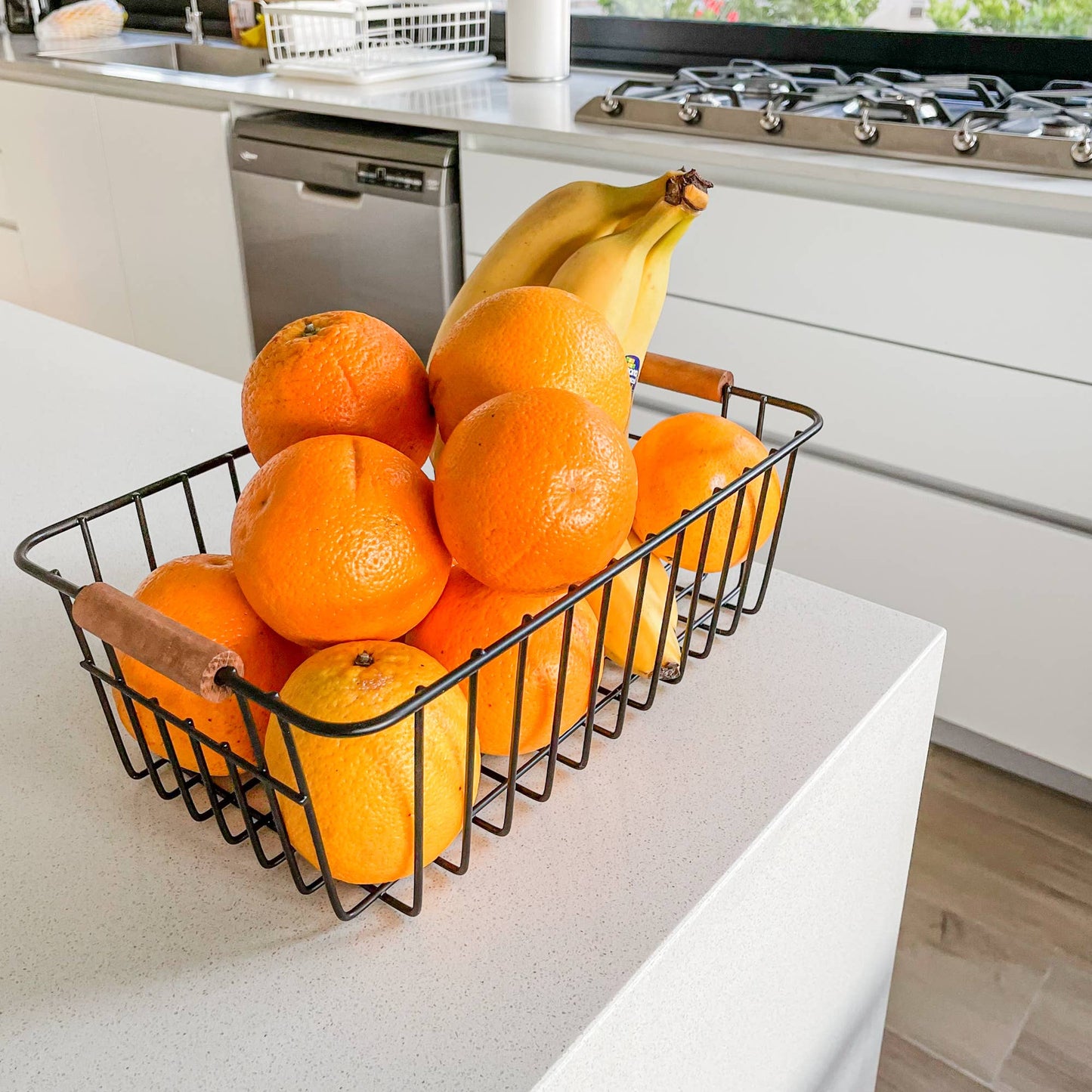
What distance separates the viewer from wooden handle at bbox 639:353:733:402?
24.3 inches

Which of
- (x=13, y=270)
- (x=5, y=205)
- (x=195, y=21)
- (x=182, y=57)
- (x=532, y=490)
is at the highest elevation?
(x=532, y=490)

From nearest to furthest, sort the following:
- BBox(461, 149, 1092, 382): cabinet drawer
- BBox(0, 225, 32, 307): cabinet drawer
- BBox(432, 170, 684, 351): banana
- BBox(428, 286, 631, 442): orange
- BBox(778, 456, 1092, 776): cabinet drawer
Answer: BBox(428, 286, 631, 442): orange, BBox(432, 170, 684, 351): banana, BBox(461, 149, 1092, 382): cabinet drawer, BBox(778, 456, 1092, 776): cabinet drawer, BBox(0, 225, 32, 307): cabinet drawer

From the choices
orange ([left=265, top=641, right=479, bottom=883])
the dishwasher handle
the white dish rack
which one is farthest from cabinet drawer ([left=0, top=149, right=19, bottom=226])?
orange ([left=265, top=641, right=479, bottom=883])

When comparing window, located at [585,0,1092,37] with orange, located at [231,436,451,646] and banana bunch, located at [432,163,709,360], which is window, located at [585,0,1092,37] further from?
orange, located at [231,436,451,646]

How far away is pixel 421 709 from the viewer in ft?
1.20

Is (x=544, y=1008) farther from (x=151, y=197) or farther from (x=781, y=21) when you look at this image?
(x=151, y=197)

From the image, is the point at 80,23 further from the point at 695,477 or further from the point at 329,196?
the point at 695,477

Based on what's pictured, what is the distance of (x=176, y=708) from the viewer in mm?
443

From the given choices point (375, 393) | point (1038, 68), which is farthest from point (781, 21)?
point (375, 393)

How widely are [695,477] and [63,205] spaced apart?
2.79 m

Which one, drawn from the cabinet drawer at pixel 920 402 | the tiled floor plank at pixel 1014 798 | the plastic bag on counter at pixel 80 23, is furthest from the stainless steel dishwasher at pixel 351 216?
the tiled floor plank at pixel 1014 798

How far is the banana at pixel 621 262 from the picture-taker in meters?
0.54

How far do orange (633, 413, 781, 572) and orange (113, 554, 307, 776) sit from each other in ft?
0.63

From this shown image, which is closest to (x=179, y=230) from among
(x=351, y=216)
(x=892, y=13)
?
(x=351, y=216)
